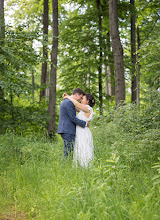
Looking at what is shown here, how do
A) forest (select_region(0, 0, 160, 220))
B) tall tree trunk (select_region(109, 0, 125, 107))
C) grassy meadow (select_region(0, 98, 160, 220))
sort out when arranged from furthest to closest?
tall tree trunk (select_region(109, 0, 125, 107)) → forest (select_region(0, 0, 160, 220)) → grassy meadow (select_region(0, 98, 160, 220))

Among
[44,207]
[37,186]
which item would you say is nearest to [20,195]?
[37,186]

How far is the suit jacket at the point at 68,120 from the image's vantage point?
595cm

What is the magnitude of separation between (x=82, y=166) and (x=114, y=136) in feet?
10.2

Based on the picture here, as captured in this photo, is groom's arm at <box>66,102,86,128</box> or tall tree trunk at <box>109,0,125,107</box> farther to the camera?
tall tree trunk at <box>109,0,125,107</box>

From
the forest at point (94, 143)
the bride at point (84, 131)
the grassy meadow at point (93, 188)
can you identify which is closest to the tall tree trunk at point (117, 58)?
the forest at point (94, 143)

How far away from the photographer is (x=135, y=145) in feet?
16.6

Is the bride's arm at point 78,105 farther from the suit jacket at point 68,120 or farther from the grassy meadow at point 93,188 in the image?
the grassy meadow at point 93,188

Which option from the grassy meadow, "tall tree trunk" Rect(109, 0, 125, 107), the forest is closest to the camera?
the grassy meadow

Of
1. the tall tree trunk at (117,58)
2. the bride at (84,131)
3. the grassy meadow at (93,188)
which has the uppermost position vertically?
Answer: the tall tree trunk at (117,58)

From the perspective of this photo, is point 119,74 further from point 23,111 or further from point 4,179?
point 4,179

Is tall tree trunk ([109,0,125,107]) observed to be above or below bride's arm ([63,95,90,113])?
above

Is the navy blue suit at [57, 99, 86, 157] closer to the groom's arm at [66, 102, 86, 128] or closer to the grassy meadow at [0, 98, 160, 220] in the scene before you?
the groom's arm at [66, 102, 86, 128]

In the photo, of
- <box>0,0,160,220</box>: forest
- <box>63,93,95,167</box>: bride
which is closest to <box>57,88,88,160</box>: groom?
<box>63,93,95,167</box>: bride

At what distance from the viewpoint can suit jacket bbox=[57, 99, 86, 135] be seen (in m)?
5.95
